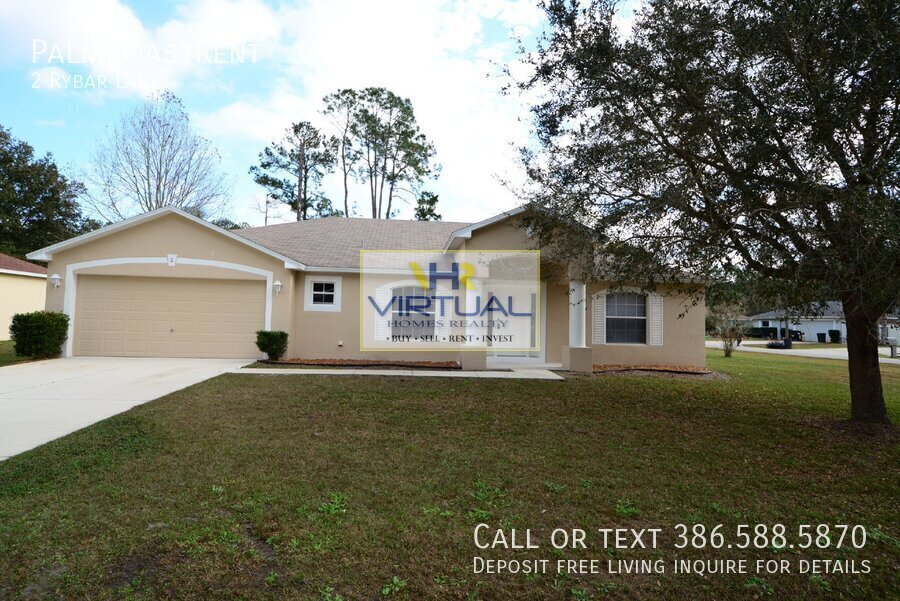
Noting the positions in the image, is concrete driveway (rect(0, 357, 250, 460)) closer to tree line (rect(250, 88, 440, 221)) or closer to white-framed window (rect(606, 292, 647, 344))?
white-framed window (rect(606, 292, 647, 344))

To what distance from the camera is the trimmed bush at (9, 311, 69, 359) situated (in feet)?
37.9

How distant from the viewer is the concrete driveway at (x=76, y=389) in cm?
585

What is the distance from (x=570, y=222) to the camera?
8.20 m

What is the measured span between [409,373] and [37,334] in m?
9.02

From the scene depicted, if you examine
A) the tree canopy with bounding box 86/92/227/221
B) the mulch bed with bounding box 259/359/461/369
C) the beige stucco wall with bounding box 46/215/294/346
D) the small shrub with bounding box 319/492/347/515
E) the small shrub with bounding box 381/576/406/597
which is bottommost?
the small shrub with bounding box 381/576/406/597

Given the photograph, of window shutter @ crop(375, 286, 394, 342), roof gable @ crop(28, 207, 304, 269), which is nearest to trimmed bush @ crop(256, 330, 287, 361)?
roof gable @ crop(28, 207, 304, 269)

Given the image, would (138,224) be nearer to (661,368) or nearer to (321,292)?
(321,292)

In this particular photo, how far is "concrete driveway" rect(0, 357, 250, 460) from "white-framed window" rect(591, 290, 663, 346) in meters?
9.74

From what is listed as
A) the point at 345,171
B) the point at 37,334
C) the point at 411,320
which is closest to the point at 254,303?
the point at 411,320

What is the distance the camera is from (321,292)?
1381cm

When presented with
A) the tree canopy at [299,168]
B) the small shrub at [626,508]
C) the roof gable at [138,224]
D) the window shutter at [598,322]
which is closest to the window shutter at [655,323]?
the window shutter at [598,322]

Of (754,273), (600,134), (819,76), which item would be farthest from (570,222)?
(819,76)

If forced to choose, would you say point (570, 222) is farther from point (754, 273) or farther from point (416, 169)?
point (416, 169)

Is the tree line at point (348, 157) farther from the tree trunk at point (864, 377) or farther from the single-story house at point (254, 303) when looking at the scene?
the tree trunk at point (864, 377)
